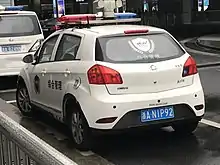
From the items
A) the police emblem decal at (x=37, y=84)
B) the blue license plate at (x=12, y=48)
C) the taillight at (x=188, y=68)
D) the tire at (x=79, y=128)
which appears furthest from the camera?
the blue license plate at (x=12, y=48)

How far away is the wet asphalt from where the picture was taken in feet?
17.5

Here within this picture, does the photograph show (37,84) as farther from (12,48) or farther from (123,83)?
(12,48)

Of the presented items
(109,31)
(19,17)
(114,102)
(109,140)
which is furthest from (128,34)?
(19,17)

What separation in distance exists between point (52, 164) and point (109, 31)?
153 inches

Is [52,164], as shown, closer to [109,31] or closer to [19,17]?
[109,31]

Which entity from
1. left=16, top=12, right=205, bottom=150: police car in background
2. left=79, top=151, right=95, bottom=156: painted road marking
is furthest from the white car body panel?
left=79, top=151, right=95, bottom=156: painted road marking

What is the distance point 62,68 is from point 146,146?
4.79 feet

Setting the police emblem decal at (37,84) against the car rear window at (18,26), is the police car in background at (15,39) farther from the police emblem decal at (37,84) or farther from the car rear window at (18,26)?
the police emblem decal at (37,84)

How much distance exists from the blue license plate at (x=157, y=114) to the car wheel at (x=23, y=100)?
109 inches

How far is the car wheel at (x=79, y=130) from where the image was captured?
18.3 feet

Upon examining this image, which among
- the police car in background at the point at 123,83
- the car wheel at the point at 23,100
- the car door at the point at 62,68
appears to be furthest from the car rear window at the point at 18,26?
the police car in background at the point at 123,83

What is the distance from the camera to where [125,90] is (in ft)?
17.9

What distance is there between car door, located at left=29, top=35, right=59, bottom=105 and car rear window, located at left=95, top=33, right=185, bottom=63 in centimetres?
127

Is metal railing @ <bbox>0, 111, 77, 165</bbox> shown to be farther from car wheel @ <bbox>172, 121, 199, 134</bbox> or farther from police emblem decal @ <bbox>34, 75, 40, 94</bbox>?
police emblem decal @ <bbox>34, 75, 40, 94</bbox>
